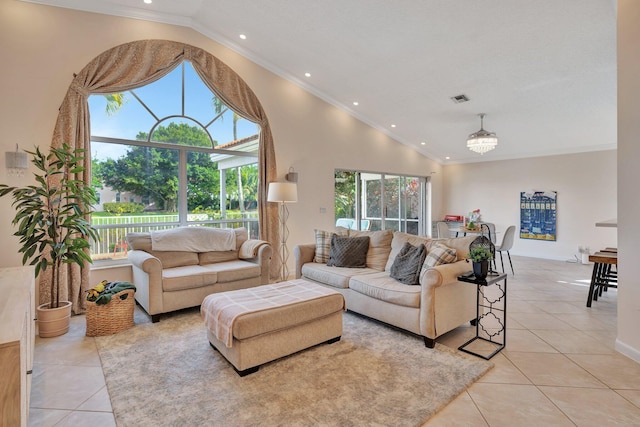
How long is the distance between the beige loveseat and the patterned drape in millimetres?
658

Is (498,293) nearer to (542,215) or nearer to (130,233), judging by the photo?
(542,215)

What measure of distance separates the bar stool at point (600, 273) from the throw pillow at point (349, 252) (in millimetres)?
2594

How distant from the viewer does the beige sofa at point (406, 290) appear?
2.76m

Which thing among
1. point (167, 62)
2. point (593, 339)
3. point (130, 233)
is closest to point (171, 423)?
point (130, 233)

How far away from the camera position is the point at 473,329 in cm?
323

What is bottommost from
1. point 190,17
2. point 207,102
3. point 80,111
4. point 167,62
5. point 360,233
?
point 360,233

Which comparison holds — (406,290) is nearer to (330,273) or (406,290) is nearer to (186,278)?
(330,273)

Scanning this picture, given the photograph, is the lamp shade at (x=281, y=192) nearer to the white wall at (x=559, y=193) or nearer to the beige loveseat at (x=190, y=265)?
the beige loveseat at (x=190, y=265)

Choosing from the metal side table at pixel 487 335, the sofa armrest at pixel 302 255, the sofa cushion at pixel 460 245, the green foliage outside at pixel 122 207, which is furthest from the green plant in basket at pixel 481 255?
the green foliage outside at pixel 122 207

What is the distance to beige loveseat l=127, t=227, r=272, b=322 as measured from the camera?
3.42 m

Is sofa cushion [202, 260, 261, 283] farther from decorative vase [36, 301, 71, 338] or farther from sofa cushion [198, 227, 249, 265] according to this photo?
decorative vase [36, 301, 71, 338]

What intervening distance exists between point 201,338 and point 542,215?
7.34 meters

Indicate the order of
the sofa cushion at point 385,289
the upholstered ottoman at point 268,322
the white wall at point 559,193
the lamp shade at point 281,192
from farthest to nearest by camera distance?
the white wall at point 559,193, the lamp shade at point 281,192, the sofa cushion at point 385,289, the upholstered ottoman at point 268,322

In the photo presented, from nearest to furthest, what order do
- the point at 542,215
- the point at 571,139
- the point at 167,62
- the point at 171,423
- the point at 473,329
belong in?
the point at 171,423, the point at 473,329, the point at 167,62, the point at 571,139, the point at 542,215
